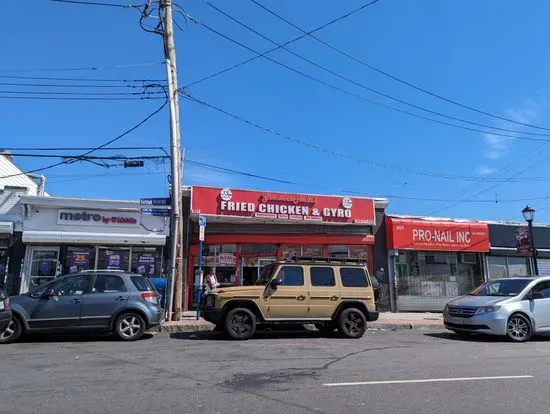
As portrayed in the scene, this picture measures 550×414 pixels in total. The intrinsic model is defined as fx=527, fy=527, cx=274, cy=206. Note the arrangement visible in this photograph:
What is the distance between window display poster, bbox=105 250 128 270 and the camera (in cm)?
1917

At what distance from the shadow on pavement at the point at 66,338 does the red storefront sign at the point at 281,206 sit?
22.4ft

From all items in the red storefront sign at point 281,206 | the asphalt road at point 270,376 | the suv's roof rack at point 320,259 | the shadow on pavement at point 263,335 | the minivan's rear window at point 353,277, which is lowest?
the asphalt road at point 270,376

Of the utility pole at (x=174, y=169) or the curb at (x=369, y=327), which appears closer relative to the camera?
the curb at (x=369, y=327)

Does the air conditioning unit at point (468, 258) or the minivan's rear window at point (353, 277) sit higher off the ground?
the air conditioning unit at point (468, 258)

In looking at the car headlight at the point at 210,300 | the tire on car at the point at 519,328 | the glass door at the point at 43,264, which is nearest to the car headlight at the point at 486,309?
the tire on car at the point at 519,328

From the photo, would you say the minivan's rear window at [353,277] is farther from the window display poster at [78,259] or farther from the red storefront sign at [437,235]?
the window display poster at [78,259]

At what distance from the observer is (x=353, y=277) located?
46.1 ft

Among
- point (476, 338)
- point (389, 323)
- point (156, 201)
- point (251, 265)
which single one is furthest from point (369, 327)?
point (156, 201)

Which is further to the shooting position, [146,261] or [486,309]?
[146,261]

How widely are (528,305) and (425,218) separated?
29.8 ft

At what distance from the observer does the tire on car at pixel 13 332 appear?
11.9m

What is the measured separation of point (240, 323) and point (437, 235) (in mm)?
12089

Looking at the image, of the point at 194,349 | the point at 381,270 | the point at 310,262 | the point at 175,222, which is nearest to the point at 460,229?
the point at 381,270

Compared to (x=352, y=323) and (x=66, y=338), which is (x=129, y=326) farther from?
(x=352, y=323)
